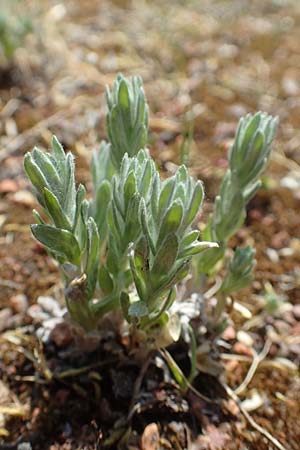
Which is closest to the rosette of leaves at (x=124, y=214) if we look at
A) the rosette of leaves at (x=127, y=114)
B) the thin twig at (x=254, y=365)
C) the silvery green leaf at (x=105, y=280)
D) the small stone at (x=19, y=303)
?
the silvery green leaf at (x=105, y=280)

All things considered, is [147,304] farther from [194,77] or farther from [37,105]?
[194,77]

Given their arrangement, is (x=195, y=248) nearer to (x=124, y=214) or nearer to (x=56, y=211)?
(x=124, y=214)

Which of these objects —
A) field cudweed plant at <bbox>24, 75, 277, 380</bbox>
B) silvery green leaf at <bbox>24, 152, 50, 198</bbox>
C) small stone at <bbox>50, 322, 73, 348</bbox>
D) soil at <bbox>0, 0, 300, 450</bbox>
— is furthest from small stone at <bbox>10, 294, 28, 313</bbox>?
silvery green leaf at <bbox>24, 152, 50, 198</bbox>

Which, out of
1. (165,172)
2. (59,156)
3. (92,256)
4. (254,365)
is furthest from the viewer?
(165,172)

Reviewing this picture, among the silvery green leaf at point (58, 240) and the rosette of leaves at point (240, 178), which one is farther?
the rosette of leaves at point (240, 178)

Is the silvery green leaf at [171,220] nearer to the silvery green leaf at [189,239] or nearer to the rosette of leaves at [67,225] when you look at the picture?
the silvery green leaf at [189,239]

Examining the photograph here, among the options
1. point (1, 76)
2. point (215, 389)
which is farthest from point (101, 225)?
point (1, 76)

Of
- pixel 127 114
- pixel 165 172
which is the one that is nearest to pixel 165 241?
pixel 127 114
